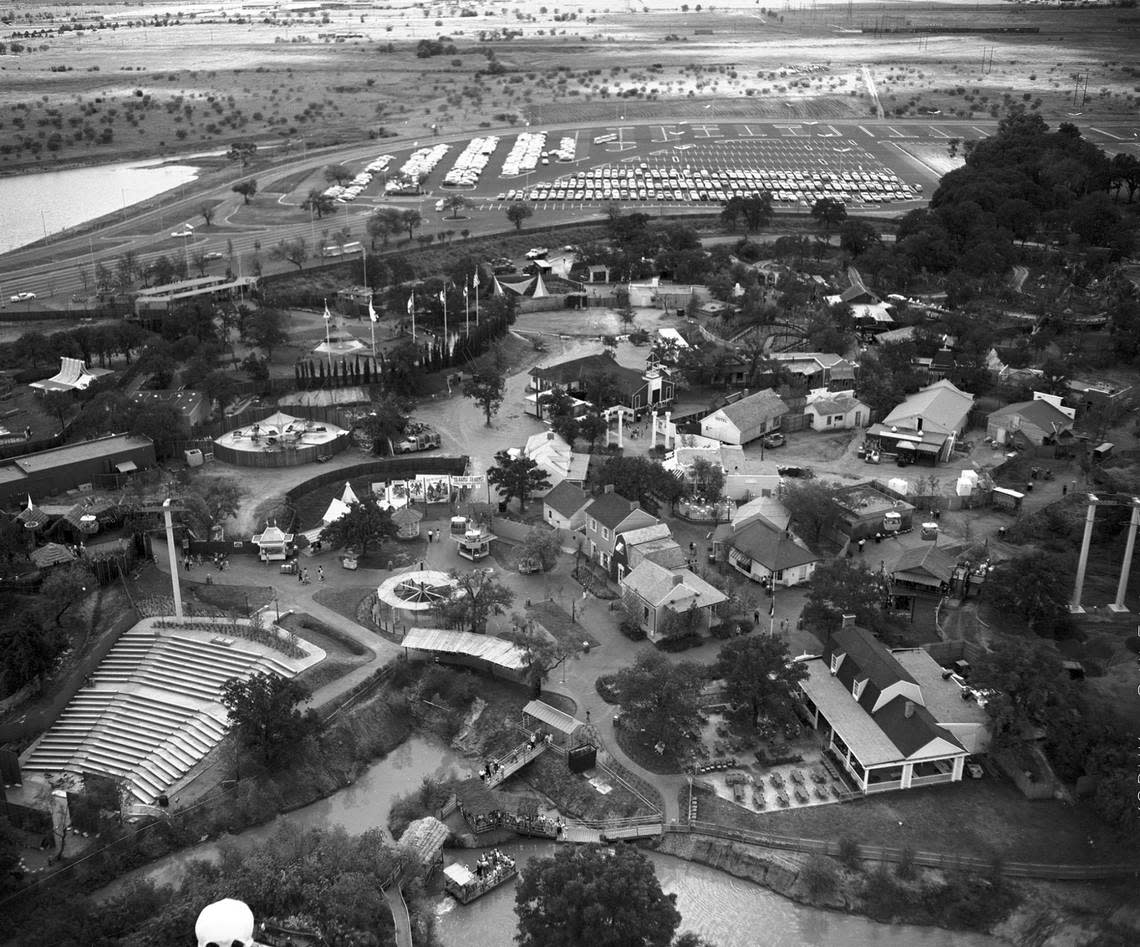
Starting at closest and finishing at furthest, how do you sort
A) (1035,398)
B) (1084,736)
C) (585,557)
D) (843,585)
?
(1084,736) → (843,585) → (585,557) → (1035,398)

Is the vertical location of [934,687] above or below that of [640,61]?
below

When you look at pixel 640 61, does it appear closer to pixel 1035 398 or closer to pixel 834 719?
pixel 1035 398

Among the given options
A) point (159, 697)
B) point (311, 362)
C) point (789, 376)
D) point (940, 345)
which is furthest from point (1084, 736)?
point (311, 362)

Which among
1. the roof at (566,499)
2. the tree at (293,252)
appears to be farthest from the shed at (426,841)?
the tree at (293,252)

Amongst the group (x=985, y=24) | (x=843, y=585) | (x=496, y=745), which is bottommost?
(x=496, y=745)

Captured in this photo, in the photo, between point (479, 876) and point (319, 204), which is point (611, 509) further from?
point (319, 204)

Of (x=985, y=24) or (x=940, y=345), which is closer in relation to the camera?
(x=940, y=345)

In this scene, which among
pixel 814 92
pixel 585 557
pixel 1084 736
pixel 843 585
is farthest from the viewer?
pixel 814 92
